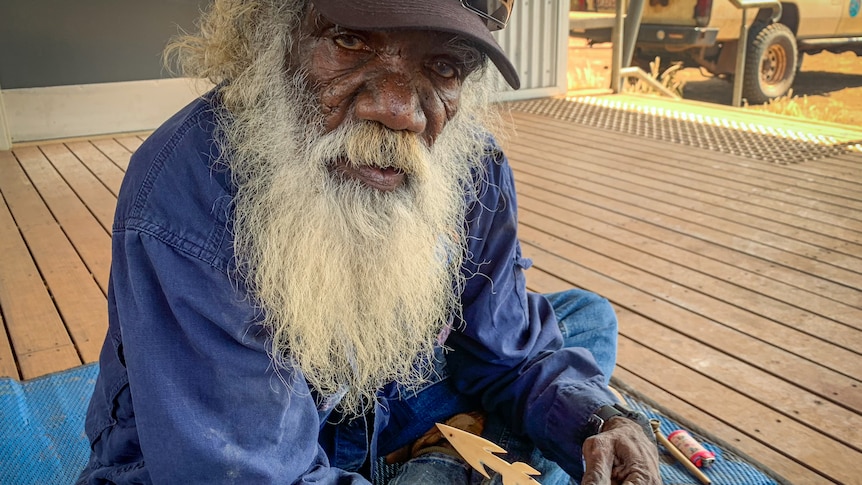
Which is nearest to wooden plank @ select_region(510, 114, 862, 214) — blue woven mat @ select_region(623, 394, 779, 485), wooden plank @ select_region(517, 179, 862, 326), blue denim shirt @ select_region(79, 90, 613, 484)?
wooden plank @ select_region(517, 179, 862, 326)

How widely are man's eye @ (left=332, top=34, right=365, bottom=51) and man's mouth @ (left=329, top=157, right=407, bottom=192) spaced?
0.65ft

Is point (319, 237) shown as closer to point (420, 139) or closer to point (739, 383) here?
point (420, 139)

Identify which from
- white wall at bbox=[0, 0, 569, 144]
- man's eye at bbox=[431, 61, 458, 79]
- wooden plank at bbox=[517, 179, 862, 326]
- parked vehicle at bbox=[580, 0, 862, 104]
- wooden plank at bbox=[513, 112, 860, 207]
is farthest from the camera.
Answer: parked vehicle at bbox=[580, 0, 862, 104]

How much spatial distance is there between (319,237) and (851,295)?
237 cm

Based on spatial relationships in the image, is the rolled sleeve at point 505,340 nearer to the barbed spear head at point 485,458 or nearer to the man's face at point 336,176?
the barbed spear head at point 485,458

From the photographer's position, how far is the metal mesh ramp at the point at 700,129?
4797 millimetres

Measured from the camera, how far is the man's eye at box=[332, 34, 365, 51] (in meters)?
1.24

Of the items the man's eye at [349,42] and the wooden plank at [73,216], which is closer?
the man's eye at [349,42]

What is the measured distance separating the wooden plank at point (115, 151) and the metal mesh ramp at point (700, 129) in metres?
3.45

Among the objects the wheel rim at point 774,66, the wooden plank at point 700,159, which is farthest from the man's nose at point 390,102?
the wheel rim at point 774,66

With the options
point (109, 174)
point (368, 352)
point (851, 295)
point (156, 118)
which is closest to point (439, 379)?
point (368, 352)

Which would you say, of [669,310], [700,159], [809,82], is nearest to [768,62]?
[809,82]

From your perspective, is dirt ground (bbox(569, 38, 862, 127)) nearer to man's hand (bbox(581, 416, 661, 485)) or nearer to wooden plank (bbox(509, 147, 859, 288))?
wooden plank (bbox(509, 147, 859, 288))

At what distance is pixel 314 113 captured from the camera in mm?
1267
